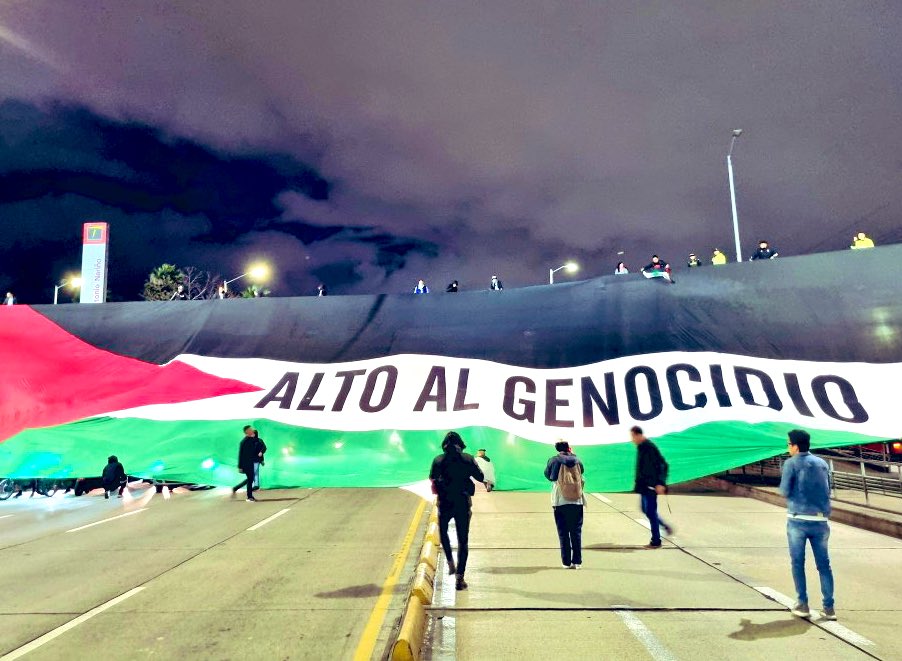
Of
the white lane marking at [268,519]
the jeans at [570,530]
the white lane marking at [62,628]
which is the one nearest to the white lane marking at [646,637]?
the jeans at [570,530]

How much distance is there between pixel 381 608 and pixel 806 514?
4270 millimetres

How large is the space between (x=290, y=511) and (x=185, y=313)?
569cm

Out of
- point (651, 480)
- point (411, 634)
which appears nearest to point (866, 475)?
point (651, 480)

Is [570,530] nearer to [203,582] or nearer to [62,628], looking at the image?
[203,582]

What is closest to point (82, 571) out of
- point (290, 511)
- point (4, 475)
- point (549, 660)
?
point (290, 511)

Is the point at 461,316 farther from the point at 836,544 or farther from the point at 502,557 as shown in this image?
the point at 836,544

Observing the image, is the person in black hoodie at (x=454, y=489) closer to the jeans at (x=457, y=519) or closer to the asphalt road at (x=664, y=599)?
the jeans at (x=457, y=519)

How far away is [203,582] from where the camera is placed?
22.4ft

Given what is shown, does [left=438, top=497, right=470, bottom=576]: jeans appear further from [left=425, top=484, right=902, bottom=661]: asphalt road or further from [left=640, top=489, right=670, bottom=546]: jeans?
[left=640, top=489, right=670, bottom=546]: jeans

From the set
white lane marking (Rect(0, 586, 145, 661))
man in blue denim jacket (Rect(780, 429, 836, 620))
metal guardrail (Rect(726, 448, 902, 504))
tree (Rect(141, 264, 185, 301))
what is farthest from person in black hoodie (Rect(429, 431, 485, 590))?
tree (Rect(141, 264, 185, 301))

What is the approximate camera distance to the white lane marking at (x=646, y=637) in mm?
4508

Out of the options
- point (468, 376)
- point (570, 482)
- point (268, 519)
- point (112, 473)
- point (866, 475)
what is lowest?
point (268, 519)

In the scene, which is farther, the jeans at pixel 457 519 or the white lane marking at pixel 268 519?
the white lane marking at pixel 268 519

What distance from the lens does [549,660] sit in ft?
14.6
